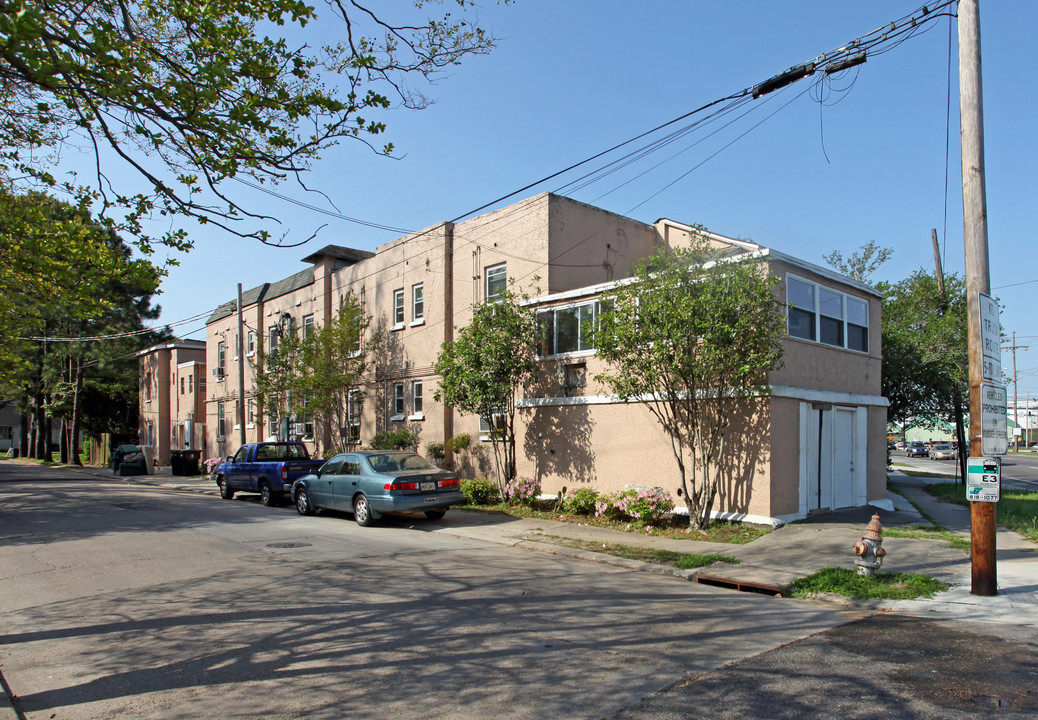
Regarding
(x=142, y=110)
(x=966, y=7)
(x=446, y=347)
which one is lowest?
(x=446, y=347)

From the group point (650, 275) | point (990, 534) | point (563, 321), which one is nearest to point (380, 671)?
point (990, 534)

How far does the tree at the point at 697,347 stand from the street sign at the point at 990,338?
12.0 feet

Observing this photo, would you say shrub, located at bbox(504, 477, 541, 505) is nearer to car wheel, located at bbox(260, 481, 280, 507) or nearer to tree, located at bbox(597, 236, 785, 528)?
tree, located at bbox(597, 236, 785, 528)

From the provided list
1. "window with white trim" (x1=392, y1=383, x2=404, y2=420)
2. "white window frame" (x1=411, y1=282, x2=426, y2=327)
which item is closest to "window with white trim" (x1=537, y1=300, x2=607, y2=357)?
"white window frame" (x1=411, y1=282, x2=426, y2=327)

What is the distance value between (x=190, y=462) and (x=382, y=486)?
22.3 meters

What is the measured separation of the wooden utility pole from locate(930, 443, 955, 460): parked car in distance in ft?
186

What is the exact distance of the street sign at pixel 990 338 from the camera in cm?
827

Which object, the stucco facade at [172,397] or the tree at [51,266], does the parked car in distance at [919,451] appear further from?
the tree at [51,266]

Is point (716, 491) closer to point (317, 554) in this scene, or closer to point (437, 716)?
point (317, 554)

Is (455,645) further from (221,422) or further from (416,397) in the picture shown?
(221,422)

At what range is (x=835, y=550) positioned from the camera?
10.7m

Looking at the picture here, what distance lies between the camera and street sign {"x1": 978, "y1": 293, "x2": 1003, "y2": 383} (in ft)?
27.1

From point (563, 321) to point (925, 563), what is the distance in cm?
904

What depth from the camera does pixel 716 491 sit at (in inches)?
527
